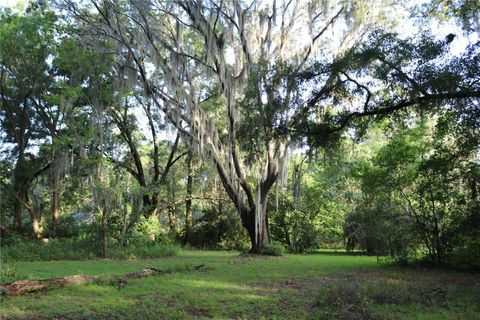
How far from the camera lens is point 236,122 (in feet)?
48.2

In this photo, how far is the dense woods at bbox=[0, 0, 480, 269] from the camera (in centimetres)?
947

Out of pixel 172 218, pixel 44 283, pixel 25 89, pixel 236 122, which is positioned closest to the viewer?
pixel 44 283

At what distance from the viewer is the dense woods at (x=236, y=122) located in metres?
9.47

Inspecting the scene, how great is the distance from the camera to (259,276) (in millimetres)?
10547

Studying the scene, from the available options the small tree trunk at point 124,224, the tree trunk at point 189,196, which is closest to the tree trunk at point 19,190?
the small tree trunk at point 124,224

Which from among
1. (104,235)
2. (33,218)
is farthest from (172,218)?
(104,235)

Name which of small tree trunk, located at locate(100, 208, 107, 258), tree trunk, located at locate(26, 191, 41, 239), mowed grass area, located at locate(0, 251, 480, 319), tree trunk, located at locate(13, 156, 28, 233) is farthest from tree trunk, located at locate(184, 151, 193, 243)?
mowed grass area, located at locate(0, 251, 480, 319)

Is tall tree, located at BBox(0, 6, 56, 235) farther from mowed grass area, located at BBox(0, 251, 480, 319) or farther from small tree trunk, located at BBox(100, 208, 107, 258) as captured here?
mowed grass area, located at BBox(0, 251, 480, 319)

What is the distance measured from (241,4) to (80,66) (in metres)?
6.07

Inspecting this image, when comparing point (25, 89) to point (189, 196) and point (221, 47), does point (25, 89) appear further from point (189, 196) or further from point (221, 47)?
point (189, 196)

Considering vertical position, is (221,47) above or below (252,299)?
above

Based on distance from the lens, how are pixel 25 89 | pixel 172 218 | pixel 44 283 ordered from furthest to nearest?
1. pixel 172 218
2. pixel 25 89
3. pixel 44 283

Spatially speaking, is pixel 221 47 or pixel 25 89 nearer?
pixel 221 47

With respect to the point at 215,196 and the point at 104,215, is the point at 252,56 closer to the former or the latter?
the point at 104,215
